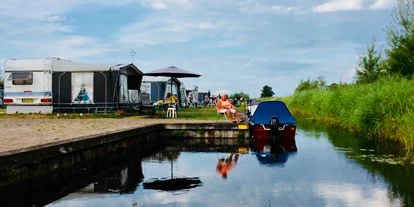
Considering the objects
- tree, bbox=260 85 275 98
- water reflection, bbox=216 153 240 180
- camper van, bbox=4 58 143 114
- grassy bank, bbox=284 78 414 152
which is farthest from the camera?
tree, bbox=260 85 275 98

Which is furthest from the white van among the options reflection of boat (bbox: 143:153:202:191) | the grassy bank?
reflection of boat (bbox: 143:153:202:191)

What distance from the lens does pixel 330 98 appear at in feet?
68.8

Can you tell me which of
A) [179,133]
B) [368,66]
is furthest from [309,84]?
[179,133]

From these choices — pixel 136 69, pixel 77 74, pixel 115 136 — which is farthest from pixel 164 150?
pixel 136 69

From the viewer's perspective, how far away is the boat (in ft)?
42.7

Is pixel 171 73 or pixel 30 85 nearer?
pixel 171 73

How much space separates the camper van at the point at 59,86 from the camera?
63.6 feet

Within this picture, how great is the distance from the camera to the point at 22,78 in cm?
1948

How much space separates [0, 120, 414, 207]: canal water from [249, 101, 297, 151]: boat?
172 centimetres

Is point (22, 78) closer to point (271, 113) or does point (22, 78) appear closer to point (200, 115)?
point (200, 115)

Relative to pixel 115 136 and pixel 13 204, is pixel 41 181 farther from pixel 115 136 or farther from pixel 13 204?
pixel 115 136

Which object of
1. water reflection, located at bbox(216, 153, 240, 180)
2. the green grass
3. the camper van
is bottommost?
water reflection, located at bbox(216, 153, 240, 180)

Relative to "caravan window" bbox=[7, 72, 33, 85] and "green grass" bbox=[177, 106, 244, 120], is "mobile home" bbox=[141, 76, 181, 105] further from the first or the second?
"caravan window" bbox=[7, 72, 33, 85]

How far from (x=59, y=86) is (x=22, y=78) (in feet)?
5.01
